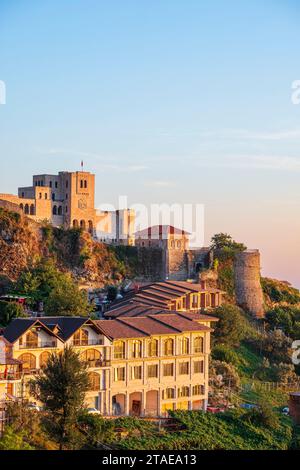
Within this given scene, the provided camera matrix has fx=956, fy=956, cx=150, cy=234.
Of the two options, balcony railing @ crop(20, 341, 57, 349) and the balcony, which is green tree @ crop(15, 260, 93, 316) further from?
the balcony

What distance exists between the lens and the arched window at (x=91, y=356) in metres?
42.4

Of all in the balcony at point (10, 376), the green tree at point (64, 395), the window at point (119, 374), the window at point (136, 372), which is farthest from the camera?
the window at point (136, 372)

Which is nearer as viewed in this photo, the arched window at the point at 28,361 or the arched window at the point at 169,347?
the arched window at the point at 28,361

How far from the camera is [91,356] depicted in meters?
42.8

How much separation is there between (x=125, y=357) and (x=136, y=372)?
110cm

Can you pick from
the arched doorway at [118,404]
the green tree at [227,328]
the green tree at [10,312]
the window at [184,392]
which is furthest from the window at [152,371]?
the green tree at [227,328]

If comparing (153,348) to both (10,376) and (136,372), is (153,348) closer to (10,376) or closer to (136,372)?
(136,372)

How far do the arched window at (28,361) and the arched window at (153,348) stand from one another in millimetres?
6869

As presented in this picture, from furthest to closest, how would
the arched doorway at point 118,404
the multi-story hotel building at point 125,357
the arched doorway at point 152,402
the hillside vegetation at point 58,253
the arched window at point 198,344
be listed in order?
1. the hillside vegetation at point 58,253
2. the arched window at point 198,344
3. the arched doorway at point 152,402
4. the arched doorway at point 118,404
5. the multi-story hotel building at point 125,357

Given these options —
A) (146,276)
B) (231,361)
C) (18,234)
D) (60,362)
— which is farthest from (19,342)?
(146,276)

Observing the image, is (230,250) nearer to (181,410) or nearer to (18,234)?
(18,234)

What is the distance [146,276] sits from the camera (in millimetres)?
68188

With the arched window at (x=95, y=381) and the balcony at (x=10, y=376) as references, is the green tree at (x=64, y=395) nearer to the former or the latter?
the balcony at (x=10, y=376)
